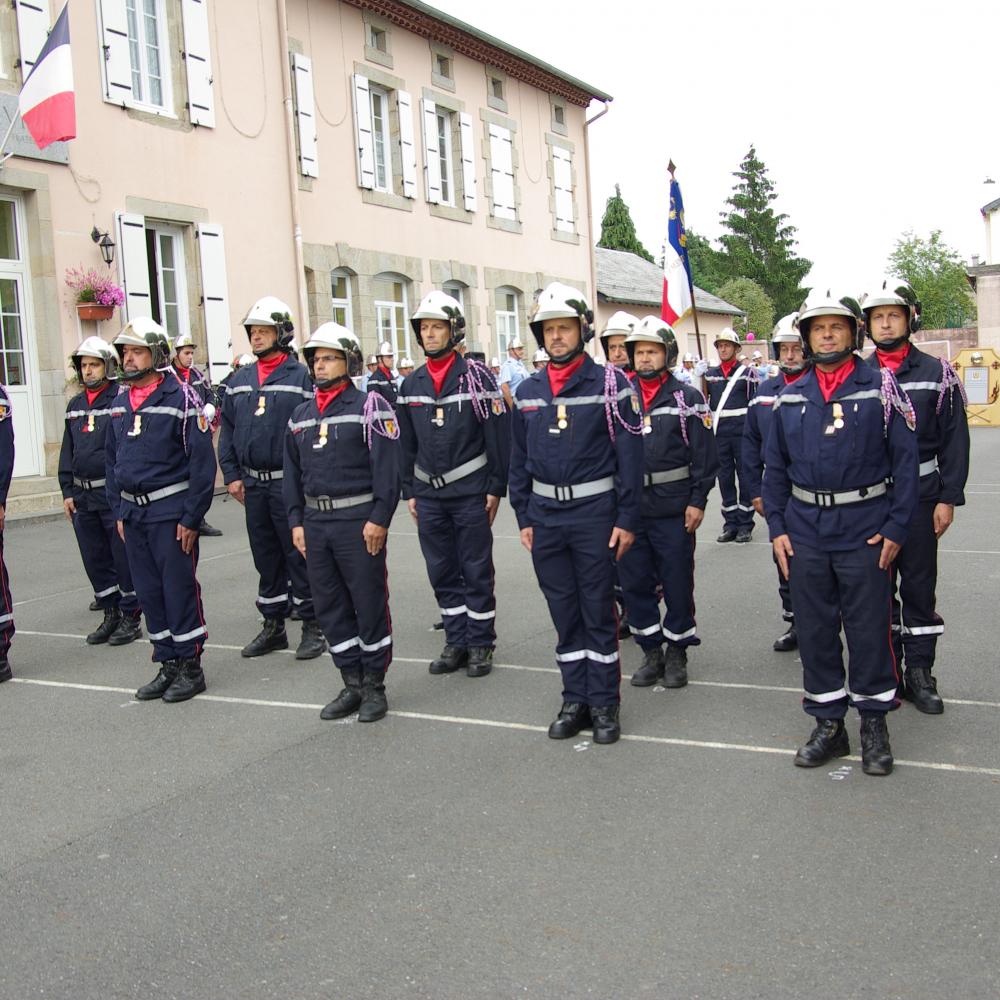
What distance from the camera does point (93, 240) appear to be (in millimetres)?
16078

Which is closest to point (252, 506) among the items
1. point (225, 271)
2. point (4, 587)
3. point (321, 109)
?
point (4, 587)

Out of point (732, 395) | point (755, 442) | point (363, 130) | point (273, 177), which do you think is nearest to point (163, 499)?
point (755, 442)

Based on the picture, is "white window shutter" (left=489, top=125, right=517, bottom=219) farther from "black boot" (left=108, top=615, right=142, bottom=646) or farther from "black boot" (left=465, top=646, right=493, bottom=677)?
"black boot" (left=465, top=646, right=493, bottom=677)

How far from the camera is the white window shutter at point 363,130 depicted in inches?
850

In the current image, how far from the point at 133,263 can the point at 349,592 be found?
39.4ft

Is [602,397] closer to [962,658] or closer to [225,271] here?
[962,658]

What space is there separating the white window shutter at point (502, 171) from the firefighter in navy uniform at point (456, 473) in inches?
780

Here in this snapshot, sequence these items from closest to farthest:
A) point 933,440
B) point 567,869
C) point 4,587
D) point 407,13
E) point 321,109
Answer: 1. point 567,869
2. point 933,440
3. point 4,587
4. point 321,109
5. point 407,13

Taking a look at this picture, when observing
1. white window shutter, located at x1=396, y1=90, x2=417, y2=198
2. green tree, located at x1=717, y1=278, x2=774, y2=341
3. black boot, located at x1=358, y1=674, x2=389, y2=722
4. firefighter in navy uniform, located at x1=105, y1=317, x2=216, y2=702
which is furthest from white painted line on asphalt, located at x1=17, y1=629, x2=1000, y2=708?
green tree, located at x1=717, y1=278, x2=774, y2=341

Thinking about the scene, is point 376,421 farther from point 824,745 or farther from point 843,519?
point 824,745

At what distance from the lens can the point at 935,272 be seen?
80.2m

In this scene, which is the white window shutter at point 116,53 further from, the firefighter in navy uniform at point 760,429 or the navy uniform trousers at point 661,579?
the navy uniform trousers at point 661,579

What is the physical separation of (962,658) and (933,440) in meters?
1.64

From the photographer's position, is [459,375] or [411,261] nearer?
[459,375]
